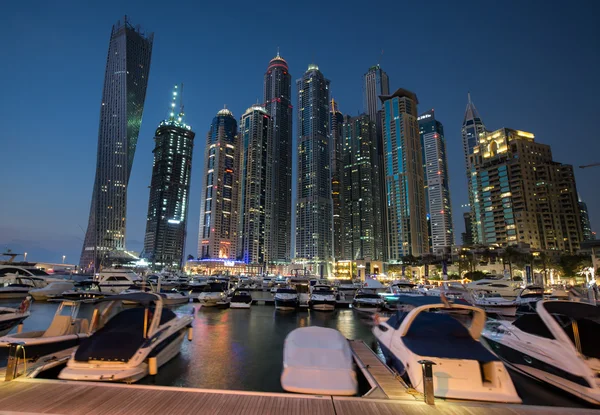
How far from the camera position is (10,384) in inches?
245

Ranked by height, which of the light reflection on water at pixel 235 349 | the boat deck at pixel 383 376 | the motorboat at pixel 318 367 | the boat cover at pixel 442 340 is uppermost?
the boat cover at pixel 442 340

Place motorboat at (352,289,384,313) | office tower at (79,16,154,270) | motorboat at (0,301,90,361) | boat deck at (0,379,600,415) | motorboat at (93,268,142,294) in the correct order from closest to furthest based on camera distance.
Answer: boat deck at (0,379,600,415)
motorboat at (0,301,90,361)
motorboat at (352,289,384,313)
motorboat at (93,268,142,294)
office tower at (79,16,154,270)

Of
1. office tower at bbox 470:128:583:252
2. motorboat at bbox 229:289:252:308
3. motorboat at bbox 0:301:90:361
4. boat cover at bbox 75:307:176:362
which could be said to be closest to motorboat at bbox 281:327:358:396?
boat cover at bbox 75:307:176:362

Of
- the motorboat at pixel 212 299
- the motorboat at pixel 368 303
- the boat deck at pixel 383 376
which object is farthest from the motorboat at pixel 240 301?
the boat deck at pixel 383 376

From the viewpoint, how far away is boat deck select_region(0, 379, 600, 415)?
5199mm

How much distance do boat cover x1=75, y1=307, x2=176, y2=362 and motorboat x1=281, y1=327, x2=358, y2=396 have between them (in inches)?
166

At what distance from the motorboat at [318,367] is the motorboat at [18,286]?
36689 mm

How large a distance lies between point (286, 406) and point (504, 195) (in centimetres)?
14758

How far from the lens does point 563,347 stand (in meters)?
7.55

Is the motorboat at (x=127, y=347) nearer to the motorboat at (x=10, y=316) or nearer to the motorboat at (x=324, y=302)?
the motorboat at (x=10, y=316)

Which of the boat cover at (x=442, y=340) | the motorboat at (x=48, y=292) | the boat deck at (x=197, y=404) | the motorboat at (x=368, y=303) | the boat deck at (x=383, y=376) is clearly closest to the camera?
the boat deck at (x=197, y=404)

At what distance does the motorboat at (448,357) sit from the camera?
20.5ft

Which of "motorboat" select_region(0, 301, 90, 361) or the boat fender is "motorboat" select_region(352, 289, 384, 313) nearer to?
the boat fender

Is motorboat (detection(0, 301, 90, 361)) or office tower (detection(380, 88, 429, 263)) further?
office tower (detection(380, 88, 429, 263))
